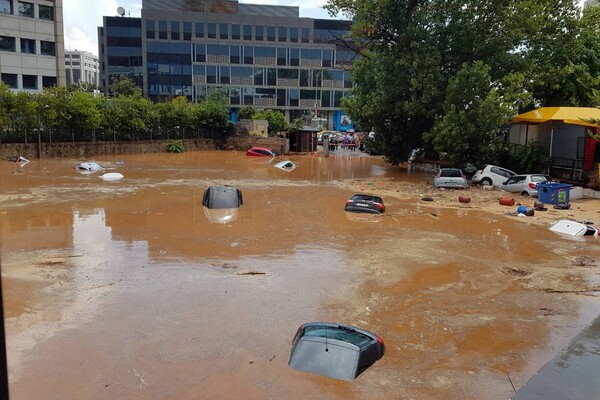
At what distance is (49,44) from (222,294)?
4989 centimetres

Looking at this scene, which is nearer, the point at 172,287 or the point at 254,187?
the point at 172,287

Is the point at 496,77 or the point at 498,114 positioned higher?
the point at 496,77

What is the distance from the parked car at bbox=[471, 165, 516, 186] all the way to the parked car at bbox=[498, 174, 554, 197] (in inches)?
42.1

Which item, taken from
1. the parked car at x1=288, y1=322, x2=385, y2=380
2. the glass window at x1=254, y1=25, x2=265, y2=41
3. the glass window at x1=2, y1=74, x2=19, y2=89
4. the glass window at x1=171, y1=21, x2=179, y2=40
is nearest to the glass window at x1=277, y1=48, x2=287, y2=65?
the glass window at x1=254, y1=25, x2=265, y2=41

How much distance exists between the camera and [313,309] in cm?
1093

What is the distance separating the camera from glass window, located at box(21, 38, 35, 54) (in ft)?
165

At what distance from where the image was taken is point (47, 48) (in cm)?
5209

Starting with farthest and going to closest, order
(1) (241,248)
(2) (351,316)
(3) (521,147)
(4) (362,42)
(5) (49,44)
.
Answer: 1. (5) (49,44)
2. (4) (362,42)
3. (3) (521,147)
4. (1) (241,248)
5. (2) (351,316)

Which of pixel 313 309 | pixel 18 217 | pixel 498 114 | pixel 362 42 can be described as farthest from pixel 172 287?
pixel 362 42

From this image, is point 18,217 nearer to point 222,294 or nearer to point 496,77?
point 222,294

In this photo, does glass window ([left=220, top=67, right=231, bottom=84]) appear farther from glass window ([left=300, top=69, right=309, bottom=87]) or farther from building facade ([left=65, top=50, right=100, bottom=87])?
building facade ([left=65, top=50, right=100, bottom=87])

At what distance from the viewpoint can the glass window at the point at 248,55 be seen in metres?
76.8

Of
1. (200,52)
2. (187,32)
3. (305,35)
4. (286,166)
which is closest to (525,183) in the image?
(286,166)

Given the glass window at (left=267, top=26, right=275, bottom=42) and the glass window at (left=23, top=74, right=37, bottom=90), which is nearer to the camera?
the glass window at (left=23, top=74, right=37, bottom=90)
